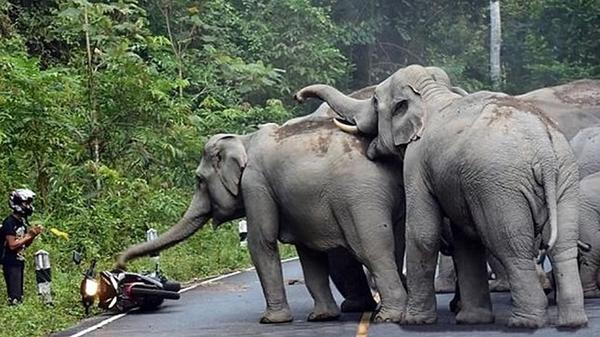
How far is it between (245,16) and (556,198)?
26.7m

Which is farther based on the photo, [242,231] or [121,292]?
[242,231]

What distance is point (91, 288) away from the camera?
17.1 meters

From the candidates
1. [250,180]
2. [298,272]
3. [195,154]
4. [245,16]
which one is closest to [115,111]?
[195,154]

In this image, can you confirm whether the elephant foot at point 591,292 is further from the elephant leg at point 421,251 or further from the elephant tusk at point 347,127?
the elephant tusk at point 347,127

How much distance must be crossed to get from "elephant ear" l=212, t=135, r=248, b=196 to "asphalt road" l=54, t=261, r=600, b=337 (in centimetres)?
148

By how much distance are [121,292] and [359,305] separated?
2.85 m

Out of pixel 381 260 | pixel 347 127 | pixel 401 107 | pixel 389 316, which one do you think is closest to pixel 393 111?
pixel 401 107

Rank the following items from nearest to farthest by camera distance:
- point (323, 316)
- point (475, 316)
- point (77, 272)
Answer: point (475, 316) → point (323, 316) → point (77, 272)

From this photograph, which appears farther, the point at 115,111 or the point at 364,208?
the point at 115,111

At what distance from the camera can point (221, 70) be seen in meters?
35.1

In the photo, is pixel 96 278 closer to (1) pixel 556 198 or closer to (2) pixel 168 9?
(1) pixel 556 198

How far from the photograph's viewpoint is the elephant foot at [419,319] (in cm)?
1418

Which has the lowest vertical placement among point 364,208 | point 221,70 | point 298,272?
point 298,272

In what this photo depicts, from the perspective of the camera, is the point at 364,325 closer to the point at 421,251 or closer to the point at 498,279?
the point at 421,251
